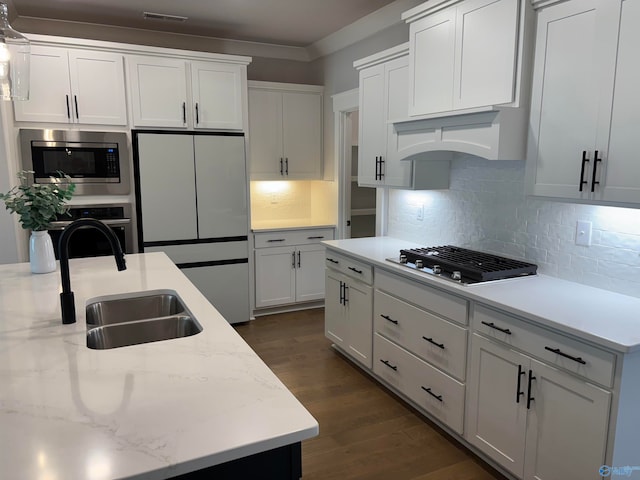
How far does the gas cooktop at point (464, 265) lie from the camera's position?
2453 mm

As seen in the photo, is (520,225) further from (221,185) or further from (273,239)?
(221,185)

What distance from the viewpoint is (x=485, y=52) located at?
8.11ft

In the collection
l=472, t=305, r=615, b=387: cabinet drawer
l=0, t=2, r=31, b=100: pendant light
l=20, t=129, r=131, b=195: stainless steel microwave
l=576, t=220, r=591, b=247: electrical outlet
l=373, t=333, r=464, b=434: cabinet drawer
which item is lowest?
l=373, t=333, r=464, b=434: cabinet drawer

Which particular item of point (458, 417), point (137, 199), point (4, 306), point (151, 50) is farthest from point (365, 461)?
point (151, 50)

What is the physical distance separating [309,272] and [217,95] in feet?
6.52

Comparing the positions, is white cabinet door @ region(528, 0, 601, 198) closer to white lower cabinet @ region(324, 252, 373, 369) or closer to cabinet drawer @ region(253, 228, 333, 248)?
white lower cabinet @ region(324, 252, 373, 369)

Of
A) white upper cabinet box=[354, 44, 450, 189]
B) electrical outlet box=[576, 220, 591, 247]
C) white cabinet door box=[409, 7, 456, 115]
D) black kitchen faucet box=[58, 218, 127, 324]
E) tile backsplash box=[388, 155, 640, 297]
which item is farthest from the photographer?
white upper cabinet box=[354, 44, 450, 189]

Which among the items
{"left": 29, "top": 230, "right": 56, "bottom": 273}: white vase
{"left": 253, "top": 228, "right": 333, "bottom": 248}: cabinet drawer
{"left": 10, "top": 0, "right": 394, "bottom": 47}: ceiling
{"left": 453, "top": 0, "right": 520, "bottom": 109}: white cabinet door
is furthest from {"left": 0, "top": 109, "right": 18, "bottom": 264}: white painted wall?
{"left": 453, "top": 0, "right": 520, "bottom": 109}: white cabinet door

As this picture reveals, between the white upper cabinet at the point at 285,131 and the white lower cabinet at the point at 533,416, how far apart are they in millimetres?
3109

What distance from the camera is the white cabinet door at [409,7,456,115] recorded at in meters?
2.71

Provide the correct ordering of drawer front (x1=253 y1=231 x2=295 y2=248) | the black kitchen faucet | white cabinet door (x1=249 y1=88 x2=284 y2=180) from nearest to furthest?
1. the black kitchen faucet
2. drawer front (x1=253 y1=231 x2=295 y2=248)
3. white cabinet door (x1=249 y1=88 x2=284 y2=180)

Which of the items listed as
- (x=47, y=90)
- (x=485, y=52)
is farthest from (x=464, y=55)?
(x=47, y=90)

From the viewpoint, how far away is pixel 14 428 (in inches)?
40.8

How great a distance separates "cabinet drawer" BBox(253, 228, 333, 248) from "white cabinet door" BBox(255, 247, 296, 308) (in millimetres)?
63
